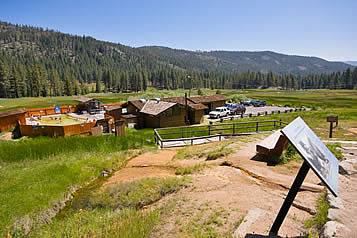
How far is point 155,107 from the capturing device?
117 feet

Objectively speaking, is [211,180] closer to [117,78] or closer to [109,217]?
[109,217]

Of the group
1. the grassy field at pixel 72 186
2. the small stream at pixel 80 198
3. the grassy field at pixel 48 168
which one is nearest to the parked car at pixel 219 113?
the grassy field at pixel 48 168

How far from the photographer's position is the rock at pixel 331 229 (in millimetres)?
4527

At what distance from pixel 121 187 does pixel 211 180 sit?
4.41 m

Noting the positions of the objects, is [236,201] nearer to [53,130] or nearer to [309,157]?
[309,157]

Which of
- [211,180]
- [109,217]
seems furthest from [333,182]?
[109,217]

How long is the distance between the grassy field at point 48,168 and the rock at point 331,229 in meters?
10.4

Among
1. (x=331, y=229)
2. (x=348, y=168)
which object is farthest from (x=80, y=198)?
(x=348, y=168)

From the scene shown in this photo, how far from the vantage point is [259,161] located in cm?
1113

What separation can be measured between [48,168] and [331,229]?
14.6 meters

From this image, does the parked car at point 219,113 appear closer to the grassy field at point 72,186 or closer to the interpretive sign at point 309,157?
the grassy field at point 72,186

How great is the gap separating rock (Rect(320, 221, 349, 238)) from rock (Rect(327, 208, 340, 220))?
14.2 inches

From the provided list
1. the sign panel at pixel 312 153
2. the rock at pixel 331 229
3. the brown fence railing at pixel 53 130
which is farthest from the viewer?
the brown fence railing at pixel 53 130

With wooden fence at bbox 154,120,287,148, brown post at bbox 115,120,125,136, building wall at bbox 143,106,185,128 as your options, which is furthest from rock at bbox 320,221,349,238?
building wall at bbox 143,106,185,128
